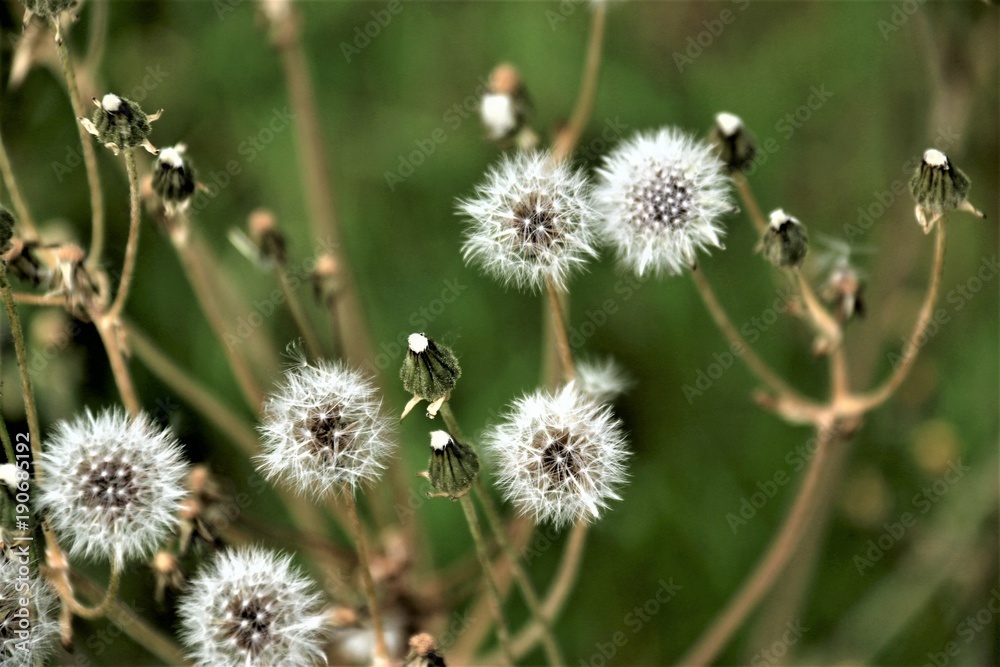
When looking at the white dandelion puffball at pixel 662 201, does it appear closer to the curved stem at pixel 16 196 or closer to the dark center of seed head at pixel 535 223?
the dark center of seed head at pixel 535 223

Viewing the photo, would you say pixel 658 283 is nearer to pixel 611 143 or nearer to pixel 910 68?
pixel 611 143

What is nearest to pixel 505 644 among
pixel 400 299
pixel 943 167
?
pixel 943 167
